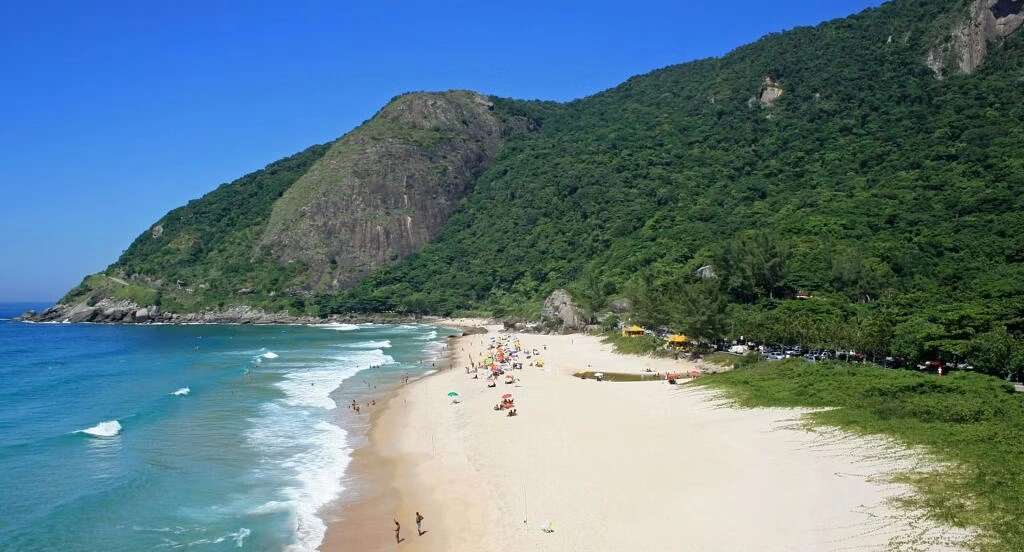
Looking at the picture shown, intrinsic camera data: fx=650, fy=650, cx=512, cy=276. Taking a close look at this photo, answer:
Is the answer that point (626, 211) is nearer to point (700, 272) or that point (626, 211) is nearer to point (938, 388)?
point (700, 272)

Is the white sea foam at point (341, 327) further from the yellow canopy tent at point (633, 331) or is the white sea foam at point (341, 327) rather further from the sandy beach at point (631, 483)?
the sandy beach at point (631, 483)

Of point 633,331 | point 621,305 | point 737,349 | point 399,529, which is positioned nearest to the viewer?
point 399,529

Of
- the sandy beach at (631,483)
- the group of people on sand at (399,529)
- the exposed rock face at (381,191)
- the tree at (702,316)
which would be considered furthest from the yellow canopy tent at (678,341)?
the exposed rock face at (381,191)

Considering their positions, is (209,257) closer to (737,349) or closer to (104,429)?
(104,429)

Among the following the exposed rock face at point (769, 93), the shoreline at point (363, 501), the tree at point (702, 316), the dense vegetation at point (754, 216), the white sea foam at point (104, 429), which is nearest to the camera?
the shoreline at point (363, 501)

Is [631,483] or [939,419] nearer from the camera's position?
[631,483]

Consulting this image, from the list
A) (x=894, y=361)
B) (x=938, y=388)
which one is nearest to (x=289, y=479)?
(x=938, y=388)

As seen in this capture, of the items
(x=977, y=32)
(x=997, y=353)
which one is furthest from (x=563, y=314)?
(x=977, y=32)

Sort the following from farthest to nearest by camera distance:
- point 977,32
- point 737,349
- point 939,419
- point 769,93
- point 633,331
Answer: point 769,93 → point 977,32 → point 633,331 → point 737,349 → point 939,419
